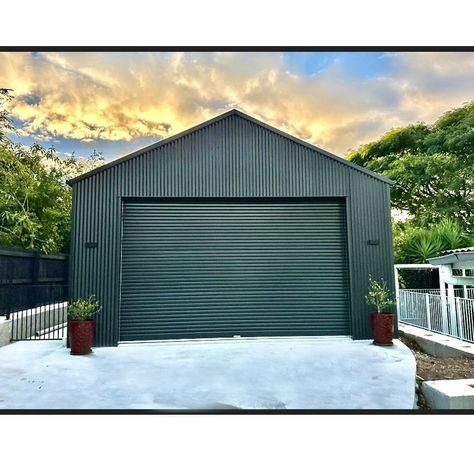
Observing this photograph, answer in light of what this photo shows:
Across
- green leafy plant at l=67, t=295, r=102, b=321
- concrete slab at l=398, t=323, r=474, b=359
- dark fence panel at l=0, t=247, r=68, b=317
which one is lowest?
concrete slab at l=398, t=323, r=474, b=359

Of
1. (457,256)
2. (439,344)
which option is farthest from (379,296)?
(457,256)

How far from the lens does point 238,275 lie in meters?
6.75

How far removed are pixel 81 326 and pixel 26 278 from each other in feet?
9.99

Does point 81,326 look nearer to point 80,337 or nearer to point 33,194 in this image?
point 80,337

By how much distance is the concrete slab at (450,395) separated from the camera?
358cm

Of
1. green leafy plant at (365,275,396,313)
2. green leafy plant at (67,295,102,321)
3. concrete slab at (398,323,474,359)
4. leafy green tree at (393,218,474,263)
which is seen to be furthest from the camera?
leafy green tree at (393,218,474,263)

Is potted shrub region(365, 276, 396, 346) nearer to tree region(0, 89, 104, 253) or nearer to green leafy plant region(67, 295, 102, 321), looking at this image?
green leafy plant region(67, 295, 102, 321)

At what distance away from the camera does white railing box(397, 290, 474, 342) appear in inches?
259

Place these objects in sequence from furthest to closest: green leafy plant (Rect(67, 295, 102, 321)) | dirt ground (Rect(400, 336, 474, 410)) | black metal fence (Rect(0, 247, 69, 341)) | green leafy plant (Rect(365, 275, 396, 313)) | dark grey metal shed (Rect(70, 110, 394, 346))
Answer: black metal fence (Rect(0, 247, 69, 341)) < dark grey metal shed (Rect(70, 110, 394, 346)) < green leafy plant (Rect(365, 275, 396, 313)) < green leafy plant (Rect(67, 295, 102, 321)) < dirt ground (Rect(400, 336, 474, 410))

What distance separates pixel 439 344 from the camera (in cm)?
649

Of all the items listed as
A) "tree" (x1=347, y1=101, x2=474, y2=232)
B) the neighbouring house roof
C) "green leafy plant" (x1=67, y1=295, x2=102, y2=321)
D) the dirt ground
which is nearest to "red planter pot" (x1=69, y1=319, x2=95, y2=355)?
"green leafy plant" (x1=67, y1=295, x2=102, y2=321)

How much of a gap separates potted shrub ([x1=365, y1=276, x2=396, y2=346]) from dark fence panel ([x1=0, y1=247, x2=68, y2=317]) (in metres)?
6.45

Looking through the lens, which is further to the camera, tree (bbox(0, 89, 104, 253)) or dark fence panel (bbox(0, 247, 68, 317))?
tree (bbox(0, 89, 104, 253))

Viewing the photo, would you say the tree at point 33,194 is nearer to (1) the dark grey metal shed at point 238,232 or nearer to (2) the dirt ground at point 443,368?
(1) the dark grey metal shed at point 238,232
